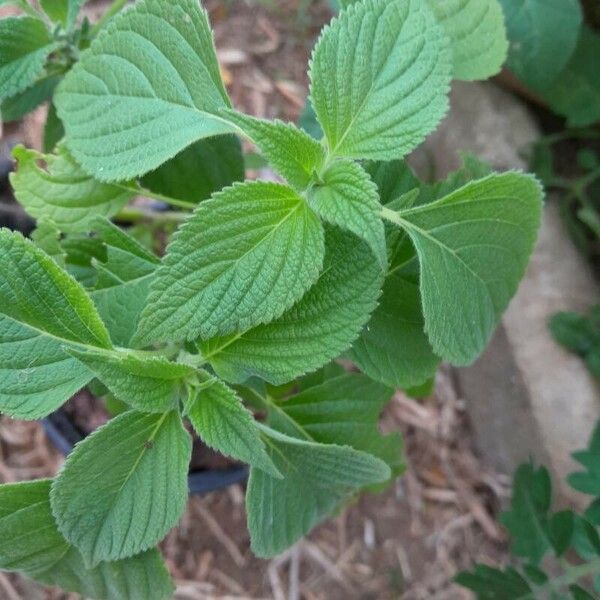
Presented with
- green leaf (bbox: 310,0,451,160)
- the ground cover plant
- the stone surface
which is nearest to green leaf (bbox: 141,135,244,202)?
the ground cover plant

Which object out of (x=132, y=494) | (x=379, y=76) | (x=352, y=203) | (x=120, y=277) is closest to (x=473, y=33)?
A: (x=379, y=76)

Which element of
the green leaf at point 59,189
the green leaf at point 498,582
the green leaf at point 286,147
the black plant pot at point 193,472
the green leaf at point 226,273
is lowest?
the black plant pot at point 193,472

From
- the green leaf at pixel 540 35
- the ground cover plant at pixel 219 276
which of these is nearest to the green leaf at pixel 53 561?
the ground cover plant at pixel 219 276

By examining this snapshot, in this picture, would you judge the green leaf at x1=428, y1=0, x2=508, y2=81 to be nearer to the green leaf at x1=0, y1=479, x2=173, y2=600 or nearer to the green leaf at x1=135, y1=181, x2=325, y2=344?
the green leaf at x1=135, y1=181, x2=325, y2=344

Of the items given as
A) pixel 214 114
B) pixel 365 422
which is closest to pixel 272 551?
pixel 365 422

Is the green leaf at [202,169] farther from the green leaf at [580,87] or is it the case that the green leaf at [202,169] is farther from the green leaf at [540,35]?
the green leaf at [580,87]

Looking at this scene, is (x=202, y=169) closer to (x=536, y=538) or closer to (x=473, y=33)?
(x=473, y=33)
